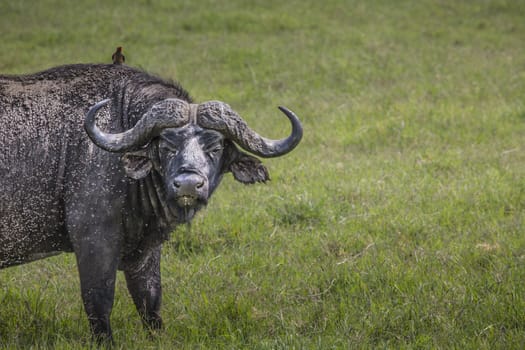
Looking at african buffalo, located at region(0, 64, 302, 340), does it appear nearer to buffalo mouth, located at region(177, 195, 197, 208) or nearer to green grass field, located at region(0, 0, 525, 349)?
buffalo mouth, located at region(177, 195, 197, 208)

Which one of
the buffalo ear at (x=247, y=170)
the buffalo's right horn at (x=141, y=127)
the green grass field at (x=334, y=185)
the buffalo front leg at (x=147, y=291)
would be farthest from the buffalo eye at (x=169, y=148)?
the green grass field at (x=334, y=185)

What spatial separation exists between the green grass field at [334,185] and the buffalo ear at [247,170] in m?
1.01

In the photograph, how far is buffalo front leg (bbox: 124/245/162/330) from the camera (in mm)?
5777

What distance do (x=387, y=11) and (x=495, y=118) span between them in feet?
21.9

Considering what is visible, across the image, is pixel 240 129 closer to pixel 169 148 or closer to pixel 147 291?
pixel 169 148

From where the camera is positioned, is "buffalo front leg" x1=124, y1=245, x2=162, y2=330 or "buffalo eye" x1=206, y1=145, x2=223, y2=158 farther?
"buffalo front leg" x1=124, y1=245, x2=162, y2=330

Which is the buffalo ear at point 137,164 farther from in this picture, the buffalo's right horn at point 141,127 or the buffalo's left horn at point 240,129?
the buffalo's left horn at point 240,129

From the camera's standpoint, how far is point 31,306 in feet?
19.0

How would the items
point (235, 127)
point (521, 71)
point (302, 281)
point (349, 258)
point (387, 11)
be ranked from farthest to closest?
point (387, 11), point (521, 71), point (349, 258), point (302, 281), point (235, 127)

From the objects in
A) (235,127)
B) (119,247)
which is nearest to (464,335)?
(235,127)

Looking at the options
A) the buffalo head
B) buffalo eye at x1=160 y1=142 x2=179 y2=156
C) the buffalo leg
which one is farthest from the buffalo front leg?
buffalo eye at x1=160 y1=142 x2=179 y2=156

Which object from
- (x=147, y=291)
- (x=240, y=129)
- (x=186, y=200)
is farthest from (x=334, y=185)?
(x=186, y=200)

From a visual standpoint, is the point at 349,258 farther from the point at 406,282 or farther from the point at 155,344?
the point at 155,344

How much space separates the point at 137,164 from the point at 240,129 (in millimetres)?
710
